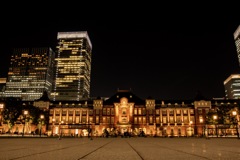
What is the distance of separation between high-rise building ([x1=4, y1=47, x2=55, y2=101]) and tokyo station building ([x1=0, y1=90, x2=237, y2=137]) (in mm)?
79673

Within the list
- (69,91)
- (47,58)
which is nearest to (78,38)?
(47,58)

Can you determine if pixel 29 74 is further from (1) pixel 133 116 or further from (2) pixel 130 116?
(1) pixel 133 116

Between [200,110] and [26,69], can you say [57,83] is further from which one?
[200,110]

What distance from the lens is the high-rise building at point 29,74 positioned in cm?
15500

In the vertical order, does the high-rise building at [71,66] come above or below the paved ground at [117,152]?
above

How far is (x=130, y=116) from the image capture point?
78.8 m

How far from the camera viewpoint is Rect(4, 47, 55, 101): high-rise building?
155000 millimetres

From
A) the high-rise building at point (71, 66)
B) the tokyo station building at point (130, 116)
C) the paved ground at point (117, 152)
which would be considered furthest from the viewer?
the high-rise building at point (71, 66)

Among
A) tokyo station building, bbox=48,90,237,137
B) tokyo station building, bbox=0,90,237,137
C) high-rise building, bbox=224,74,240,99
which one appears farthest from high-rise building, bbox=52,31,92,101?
high-rise building, bbox=224,74,240,99

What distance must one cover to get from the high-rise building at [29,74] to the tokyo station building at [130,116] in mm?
79673

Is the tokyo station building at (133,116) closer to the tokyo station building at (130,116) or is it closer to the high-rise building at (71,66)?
the tokyo station building at (130,116)

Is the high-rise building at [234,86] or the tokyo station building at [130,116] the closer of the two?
the tokyo station building at [130,116]

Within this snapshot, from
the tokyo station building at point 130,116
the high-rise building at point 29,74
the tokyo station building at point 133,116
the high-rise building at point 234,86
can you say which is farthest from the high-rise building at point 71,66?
the high-rise building at point 234,86

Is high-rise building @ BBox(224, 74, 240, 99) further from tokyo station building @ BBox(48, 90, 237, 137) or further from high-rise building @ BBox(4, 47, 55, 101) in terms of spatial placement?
high-rise building @ BBox(4, 47, 55, 101)
